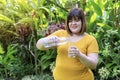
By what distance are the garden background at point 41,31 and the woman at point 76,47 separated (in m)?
1.91

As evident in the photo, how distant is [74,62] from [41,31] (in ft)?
8.02

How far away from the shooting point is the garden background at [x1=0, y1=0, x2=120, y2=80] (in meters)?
5.52

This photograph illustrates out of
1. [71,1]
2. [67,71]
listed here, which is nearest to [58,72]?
[67,71]

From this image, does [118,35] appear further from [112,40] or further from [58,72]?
[58,72]

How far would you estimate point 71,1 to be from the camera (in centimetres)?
628

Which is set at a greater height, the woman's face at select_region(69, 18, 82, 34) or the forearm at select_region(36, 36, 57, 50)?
the woman's face at select_region(69, 18, 82, 34)

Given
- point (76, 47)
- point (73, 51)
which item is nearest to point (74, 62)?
point (76, 47)

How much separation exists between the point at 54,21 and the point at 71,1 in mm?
506

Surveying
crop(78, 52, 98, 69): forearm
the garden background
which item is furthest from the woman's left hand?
the garden background

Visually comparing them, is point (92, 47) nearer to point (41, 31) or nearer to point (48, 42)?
point (48, 42)

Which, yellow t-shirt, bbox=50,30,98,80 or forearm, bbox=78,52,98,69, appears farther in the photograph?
yellow t-shirt, bbox=50,30,98,80

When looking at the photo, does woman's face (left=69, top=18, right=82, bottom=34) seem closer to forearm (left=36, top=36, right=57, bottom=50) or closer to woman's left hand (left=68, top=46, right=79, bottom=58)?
forearm (left=36, top=36, right=57, bottom=50)

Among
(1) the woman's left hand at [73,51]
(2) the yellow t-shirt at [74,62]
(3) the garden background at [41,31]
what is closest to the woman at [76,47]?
(2) the yellow t-shirt at [74,62]

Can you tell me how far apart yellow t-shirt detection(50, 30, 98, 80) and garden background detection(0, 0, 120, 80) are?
1.91 metres
